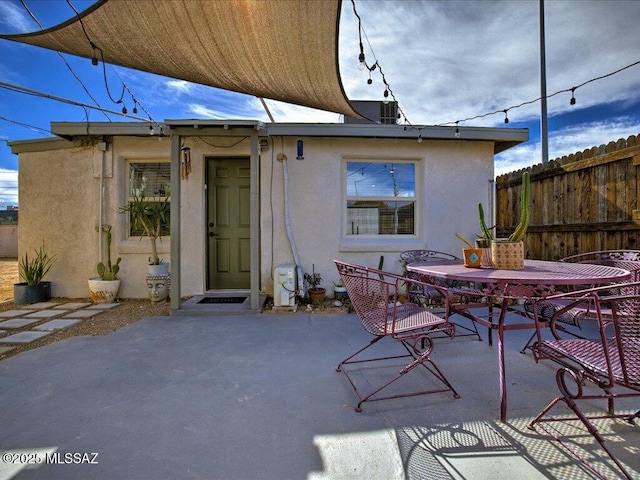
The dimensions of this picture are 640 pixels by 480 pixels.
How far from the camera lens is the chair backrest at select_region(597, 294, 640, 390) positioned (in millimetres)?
1126

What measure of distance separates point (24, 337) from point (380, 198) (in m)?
4.74

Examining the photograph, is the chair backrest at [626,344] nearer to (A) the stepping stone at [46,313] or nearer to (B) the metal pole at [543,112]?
(A) the stepping stone at [46,313]

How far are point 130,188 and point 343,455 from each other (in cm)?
521

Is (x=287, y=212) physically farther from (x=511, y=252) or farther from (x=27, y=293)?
(x=27, y=293)

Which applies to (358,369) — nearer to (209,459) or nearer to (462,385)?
(462,385)

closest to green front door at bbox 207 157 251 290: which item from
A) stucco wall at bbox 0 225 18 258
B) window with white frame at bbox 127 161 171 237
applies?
window with white frame at bbox 127 161 171 237

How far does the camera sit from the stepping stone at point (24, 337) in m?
2.96

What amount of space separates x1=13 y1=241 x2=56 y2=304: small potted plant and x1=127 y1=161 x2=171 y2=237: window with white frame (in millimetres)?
1353

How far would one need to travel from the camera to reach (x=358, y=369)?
90.7 inches

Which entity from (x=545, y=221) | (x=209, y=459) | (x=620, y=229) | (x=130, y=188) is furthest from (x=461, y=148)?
(x=130, y=188)

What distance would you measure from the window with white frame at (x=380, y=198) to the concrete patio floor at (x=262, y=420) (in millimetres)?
2605

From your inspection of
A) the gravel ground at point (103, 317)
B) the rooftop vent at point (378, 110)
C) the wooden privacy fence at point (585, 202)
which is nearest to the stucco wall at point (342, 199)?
the wooden privacy fence at point (585, 202)

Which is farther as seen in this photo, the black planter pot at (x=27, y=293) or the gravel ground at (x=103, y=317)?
the black planter pot at (x=27, y=293)

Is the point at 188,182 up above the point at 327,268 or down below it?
above
